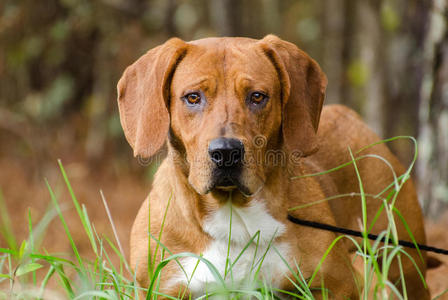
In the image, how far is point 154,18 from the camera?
34.5ft

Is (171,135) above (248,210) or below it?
above

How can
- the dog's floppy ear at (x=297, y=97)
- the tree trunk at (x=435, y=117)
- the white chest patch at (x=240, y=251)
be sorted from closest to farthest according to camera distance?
the white chest patch at (x=240, y=251) < the dog's floppy ear at (x=297, y=97) < the tree trunk at (x=435, y=117)

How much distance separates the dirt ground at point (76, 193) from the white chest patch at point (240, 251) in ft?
12.3

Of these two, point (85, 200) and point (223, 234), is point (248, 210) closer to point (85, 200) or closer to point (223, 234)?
point (223, 234)

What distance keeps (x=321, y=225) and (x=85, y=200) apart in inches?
240

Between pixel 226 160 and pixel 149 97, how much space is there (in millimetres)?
683

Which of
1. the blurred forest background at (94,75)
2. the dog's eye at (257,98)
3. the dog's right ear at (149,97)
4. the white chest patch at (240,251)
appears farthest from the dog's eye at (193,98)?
the blurred forest background at (94,75)

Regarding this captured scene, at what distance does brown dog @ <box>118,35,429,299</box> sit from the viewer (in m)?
3.57

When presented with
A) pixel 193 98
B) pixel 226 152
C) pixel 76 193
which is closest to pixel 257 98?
pixel 193 98

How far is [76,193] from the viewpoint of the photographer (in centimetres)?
950

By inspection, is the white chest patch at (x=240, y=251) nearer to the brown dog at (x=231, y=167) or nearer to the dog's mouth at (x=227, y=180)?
the brown dog at (x=231, y=167)

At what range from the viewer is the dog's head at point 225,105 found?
3475 millimetres

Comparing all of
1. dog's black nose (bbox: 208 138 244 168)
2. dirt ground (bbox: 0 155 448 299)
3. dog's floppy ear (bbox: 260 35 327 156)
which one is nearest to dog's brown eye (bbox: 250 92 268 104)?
dog's floppy ear (bbox: 260 35 327 156)

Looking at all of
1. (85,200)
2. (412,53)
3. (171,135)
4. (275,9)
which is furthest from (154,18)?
(171,135)
